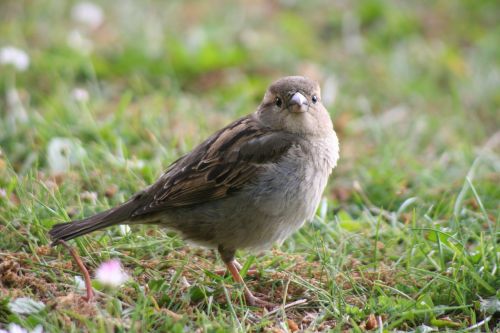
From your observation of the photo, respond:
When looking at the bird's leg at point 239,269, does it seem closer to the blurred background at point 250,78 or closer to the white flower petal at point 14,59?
the blurred background at point 250,78

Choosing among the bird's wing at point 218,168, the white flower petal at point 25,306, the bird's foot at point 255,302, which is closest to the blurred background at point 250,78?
the bird's wing at point 218,168

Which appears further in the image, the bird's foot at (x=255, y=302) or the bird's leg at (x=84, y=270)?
the bird's foot at (x=255, y=302)

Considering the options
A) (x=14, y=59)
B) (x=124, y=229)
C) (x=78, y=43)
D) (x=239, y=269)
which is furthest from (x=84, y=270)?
(x=78, y=43)

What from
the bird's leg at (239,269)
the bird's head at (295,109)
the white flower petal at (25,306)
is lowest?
the bird's leg at (239,269)

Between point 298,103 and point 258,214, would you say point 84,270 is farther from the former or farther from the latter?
point 298,103

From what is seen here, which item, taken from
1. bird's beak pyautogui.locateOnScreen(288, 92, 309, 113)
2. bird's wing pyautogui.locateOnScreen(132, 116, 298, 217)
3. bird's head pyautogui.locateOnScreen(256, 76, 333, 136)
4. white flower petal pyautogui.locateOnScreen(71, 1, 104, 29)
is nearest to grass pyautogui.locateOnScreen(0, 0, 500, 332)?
white flower petal pyautogui.locateOnScreen(71, 1, 104, 29)

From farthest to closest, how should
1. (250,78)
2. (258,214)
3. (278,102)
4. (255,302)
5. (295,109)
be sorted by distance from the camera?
(250,78), (278,102), (295,109), (258,214), (255,302)

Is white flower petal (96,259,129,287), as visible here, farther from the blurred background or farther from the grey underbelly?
the blurred background
